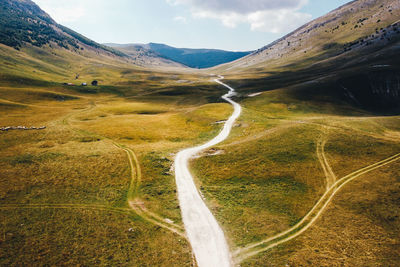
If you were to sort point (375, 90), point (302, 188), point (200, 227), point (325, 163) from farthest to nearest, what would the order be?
point (375, 90) < point (325, 163) < point (302, 188) < point (200, 227)

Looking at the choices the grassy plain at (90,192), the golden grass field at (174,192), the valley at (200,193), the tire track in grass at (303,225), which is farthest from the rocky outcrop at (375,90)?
the tire track in grass at (303,225)

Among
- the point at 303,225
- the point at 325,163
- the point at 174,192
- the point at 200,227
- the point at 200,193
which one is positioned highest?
the point at 325,163

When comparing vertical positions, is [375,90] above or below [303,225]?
above

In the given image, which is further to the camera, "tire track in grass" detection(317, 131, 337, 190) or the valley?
"tire track in grass" detection(317, 131, 337, 190)

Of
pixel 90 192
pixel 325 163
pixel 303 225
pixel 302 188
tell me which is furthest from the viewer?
pixel 325 163

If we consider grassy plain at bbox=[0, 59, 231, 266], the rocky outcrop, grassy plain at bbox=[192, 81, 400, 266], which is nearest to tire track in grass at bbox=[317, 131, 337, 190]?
grassy plain at bbox=[192, 81, 400, 266]

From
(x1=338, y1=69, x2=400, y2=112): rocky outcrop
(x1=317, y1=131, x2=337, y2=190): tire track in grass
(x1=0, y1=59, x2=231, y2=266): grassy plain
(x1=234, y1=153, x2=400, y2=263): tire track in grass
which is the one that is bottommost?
(x1=0, y1=59, x2=231, y2=266): grassy plain

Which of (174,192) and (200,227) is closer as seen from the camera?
(200,227)

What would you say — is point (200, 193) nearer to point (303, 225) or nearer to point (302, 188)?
point (303, 225)

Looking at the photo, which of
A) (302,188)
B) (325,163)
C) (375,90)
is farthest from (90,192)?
(375,90)

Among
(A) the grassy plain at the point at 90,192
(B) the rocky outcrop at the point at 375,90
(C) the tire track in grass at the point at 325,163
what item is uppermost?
(B) the rocky outcrop at the point at 375,90

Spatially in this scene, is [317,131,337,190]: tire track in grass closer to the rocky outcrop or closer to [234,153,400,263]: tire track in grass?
[234,153,400,263]: tire track in grass

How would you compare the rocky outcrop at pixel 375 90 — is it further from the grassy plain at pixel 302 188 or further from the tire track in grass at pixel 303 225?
the tire track in grass at pixel 303 225
